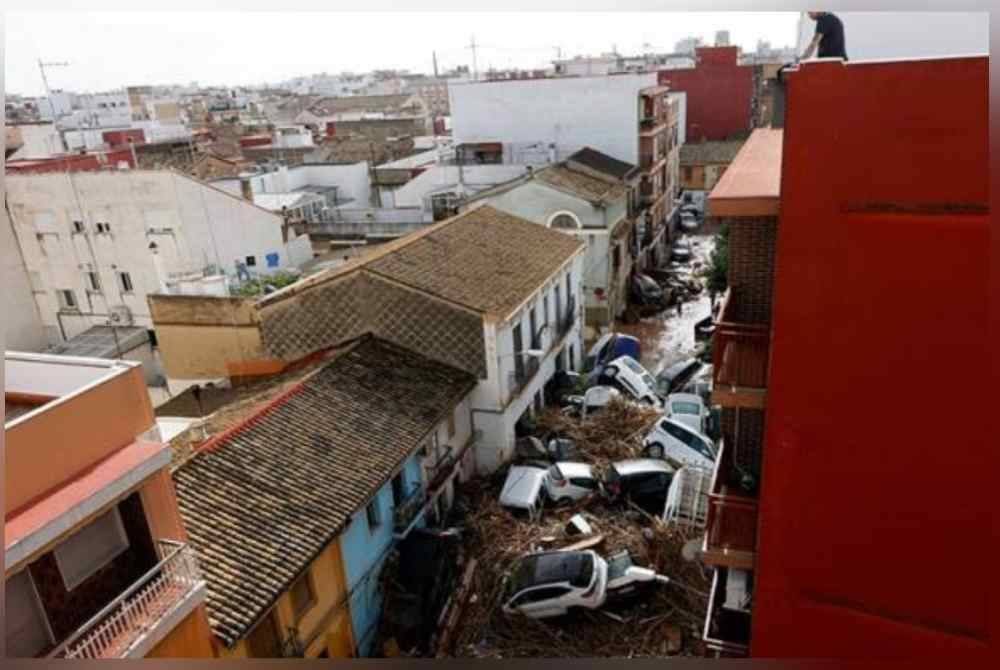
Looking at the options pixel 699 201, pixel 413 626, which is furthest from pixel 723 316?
pixel 699 201

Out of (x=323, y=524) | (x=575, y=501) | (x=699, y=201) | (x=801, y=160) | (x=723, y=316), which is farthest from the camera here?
(x=699, y=201)

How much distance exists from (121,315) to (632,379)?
385 inches

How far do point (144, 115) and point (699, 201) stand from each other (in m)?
26.0

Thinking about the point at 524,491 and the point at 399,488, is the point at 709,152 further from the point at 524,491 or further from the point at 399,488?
the point at 399,488

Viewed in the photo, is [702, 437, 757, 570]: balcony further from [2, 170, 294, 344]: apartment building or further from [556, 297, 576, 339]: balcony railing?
[2, 170, 294, 344]: apartment building

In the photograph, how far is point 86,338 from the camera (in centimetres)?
1294

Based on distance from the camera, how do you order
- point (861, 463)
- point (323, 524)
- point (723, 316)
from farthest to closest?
point (323, 524)
point (723, 316)
point (861, 463)

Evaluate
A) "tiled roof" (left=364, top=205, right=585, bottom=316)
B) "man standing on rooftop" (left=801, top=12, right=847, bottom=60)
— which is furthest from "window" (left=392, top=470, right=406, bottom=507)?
"man standing on rooftop" (left=801, top=12, right=847, bottom=60)

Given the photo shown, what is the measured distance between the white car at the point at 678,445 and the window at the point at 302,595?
5097mm

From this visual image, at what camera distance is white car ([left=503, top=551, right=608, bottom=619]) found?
7.16 metres

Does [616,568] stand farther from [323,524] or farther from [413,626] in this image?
[323,524]

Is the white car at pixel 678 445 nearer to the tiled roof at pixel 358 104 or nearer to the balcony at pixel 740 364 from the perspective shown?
the balcony at pixel 740 364

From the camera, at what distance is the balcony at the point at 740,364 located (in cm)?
423

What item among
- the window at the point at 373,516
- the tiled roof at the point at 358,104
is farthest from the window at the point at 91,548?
the tiled roof at the point at 358,104
